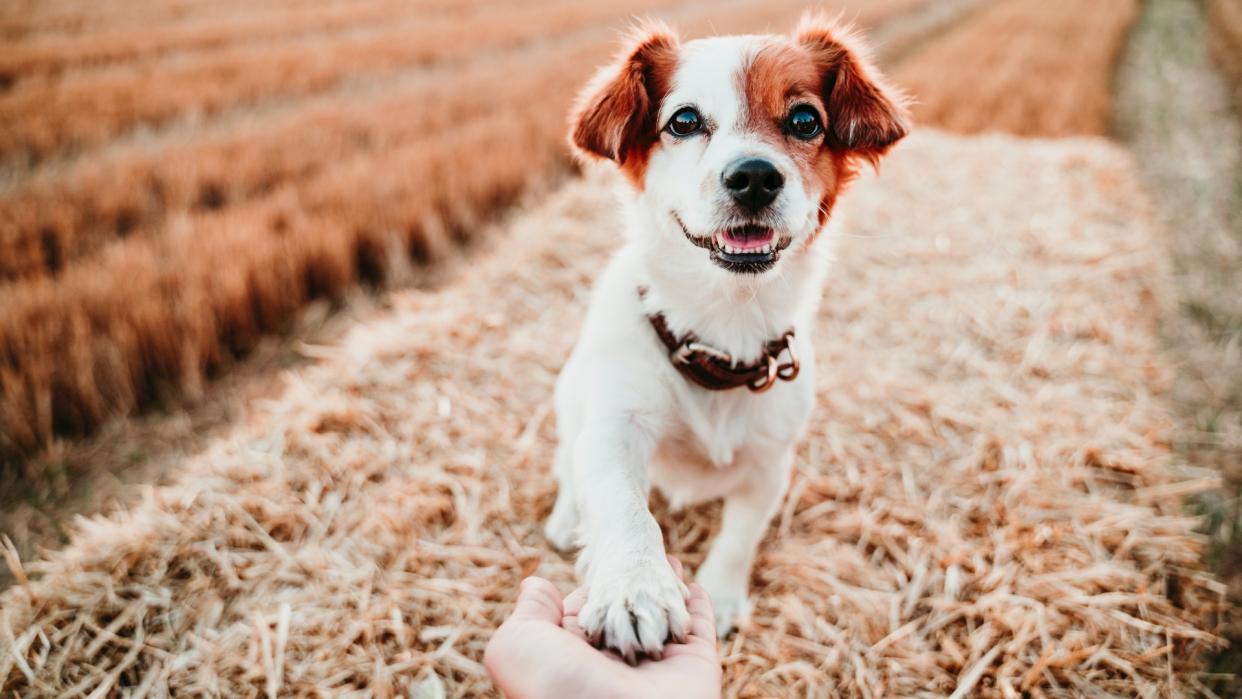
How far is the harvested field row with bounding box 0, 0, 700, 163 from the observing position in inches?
227

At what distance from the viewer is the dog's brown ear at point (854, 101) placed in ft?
6.50

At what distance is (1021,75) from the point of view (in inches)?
383

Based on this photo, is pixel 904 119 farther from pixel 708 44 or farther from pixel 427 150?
pixel 427 150

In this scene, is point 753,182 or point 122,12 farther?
point 122,12

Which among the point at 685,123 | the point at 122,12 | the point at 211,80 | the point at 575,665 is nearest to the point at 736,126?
the point at 685,123

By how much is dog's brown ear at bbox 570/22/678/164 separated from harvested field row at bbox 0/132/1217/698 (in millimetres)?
1386

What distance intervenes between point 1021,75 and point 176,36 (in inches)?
483

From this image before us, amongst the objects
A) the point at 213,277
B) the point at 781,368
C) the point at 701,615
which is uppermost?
the point at 781,368

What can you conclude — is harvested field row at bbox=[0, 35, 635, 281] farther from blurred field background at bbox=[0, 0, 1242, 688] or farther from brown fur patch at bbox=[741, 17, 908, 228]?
brown fur patch at bbox=[741, 17, 908, 228]

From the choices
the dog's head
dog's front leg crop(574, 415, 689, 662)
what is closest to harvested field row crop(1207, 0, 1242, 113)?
the dog's head

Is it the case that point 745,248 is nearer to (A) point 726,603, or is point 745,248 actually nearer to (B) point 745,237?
(B) point 745,237

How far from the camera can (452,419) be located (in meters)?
2.95

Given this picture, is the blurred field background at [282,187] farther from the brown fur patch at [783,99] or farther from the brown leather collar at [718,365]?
the brown fur patch at [783,99]

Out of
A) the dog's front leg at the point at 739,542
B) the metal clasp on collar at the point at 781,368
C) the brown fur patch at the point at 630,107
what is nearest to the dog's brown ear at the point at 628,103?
the brown fur patch at the point at 630,107
